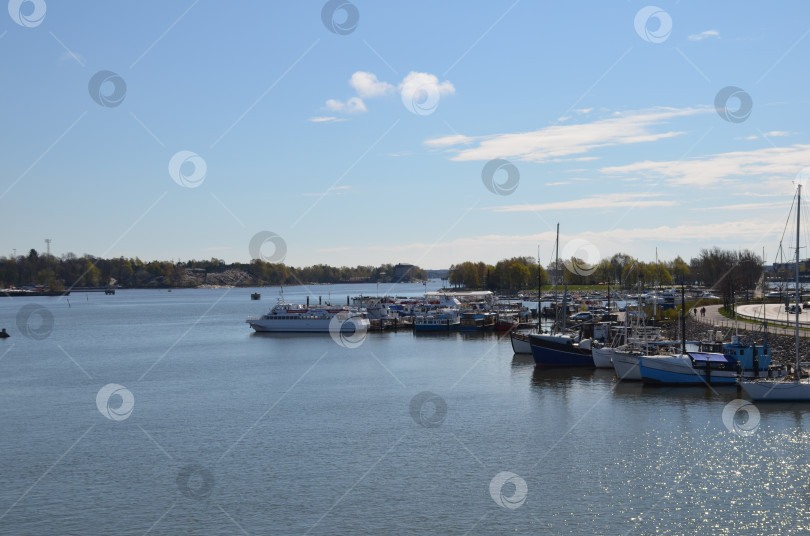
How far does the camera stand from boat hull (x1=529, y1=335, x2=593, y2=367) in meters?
54.4

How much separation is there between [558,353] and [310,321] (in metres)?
42.8

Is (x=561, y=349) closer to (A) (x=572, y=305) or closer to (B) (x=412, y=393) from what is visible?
(B) (x=412, y=393)

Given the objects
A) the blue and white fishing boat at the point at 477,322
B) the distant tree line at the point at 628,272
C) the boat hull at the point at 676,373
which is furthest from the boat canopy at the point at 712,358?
the distant tree line at the point at 628,272

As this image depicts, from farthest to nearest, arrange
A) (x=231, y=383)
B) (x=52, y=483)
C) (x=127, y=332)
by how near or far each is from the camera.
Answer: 1. (x=127, y=332)
2. (x=231, y=383)
3. (x=52, y=483)

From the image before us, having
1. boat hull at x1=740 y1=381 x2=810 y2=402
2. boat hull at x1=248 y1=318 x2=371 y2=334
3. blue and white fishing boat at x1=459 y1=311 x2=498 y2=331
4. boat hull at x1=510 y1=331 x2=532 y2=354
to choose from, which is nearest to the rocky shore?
boat hull at x1=740 y1=381 x2=810 y2=402

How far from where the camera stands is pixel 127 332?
310 feet

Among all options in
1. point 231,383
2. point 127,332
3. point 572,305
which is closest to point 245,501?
point 231,383

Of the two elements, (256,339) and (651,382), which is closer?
(651,382)

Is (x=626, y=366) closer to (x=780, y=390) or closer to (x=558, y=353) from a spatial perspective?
(x=558, y=353)

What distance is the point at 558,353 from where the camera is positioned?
5447 cm

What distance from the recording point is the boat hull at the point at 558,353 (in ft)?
178

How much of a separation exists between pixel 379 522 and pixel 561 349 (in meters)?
34.7

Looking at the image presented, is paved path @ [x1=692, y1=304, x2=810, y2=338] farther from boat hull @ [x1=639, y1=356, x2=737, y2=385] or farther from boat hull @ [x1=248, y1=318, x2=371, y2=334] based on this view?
boat hull @ [x1=248, y1=318, x2=371, y2=334]

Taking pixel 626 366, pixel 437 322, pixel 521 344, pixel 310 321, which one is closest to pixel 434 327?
pixel 437 322
